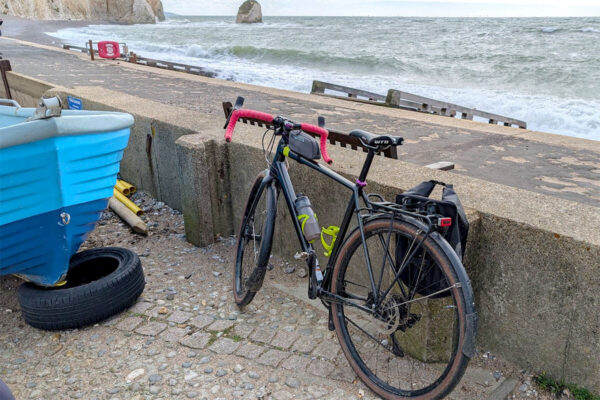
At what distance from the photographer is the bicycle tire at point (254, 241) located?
10.5 ft

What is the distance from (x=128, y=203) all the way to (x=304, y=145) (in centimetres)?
342

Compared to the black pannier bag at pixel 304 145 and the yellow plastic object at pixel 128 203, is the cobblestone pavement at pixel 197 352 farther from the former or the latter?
the yellow plastic object at pixel 128 203

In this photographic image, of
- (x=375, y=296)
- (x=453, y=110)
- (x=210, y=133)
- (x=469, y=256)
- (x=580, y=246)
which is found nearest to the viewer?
(x=580, y=246)

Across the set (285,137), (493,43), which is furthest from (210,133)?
(493,43)

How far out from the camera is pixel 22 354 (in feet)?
10.5

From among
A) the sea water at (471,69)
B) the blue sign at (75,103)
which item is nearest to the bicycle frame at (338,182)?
the blue sign at (75,103)

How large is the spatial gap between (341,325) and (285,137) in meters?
1.18

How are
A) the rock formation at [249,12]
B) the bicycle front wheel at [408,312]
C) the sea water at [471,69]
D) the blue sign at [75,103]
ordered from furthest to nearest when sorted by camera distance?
the rock formation at [249,12] < the sea water at [471,69] < the blue sign at [75,103] < the bicycle front wheel at [408,312]

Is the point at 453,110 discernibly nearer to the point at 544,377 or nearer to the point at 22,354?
the point at 544,377

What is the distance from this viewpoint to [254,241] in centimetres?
360

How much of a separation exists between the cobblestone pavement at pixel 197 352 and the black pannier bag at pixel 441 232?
759mm

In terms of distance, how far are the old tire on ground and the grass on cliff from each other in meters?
2.74

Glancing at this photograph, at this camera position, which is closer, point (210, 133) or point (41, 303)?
point (41, 303)

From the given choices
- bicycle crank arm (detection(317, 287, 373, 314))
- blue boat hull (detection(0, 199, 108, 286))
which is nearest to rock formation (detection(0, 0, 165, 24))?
blue boat hull (detection(0, 199, 108, 286))
